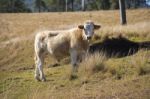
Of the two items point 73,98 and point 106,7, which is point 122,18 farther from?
point 106,7

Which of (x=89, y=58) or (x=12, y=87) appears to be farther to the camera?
(x=89, y=58)

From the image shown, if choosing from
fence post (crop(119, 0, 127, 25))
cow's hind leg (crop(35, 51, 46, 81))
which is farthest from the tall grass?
fence post (crop(119, 0, 127, 25))

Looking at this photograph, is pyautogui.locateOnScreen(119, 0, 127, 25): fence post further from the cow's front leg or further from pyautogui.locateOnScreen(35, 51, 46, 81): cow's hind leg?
the cow's front leg

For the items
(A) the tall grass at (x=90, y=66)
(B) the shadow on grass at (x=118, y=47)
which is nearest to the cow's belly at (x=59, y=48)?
(A) the tall grass at (x=90, y=66)

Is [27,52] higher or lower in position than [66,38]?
lower

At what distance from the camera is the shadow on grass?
56.4 ft

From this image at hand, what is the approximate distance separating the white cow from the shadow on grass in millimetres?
2468

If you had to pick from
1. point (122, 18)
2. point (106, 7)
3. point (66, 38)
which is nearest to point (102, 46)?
point (66, 38)

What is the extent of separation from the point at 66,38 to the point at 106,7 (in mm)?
61616

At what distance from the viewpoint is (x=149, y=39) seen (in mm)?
19422

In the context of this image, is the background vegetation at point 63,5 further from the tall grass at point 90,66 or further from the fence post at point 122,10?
the tall grass at point 90,66

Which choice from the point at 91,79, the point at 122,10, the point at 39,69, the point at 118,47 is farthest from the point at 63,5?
the point at 91,79

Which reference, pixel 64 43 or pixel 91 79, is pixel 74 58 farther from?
pixel 91 79

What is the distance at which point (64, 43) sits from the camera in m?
15.0
